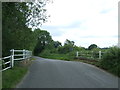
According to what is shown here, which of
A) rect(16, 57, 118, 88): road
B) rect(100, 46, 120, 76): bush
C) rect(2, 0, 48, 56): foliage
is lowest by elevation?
rect(16, 57, 118, 88): road

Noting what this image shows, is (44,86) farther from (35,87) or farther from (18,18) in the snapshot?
(18,18)

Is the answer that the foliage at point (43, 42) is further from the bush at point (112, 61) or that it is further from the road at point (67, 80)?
the road at point (67, 80)

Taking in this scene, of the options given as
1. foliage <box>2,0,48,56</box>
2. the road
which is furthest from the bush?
foliage <box>2,0,48,56</box>

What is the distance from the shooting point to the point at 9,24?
20078 millimetres

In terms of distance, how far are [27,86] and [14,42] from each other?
1192 centimetres

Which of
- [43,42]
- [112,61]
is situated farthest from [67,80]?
[43,42]

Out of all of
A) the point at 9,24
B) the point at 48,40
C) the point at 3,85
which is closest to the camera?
the point at 3,85

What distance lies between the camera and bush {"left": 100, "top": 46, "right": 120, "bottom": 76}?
1656 centimetres

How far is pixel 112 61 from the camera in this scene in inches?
709

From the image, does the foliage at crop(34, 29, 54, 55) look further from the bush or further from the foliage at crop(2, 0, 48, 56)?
the bush

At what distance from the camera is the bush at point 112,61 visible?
54.3 ft

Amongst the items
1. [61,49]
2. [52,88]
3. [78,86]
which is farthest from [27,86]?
[61,49]

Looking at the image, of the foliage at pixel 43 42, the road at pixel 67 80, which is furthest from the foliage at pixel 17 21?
the foliage at pixel 43 42

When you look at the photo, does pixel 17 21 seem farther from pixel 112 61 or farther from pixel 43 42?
pixel 43 42
